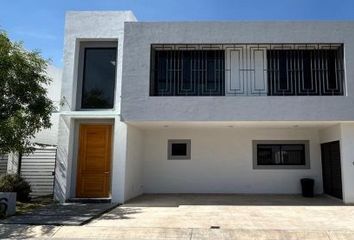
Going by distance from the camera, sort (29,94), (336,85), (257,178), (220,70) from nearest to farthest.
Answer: (29,94)
(336,85)
(220,70)
(257,178)

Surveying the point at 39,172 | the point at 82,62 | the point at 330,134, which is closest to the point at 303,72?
the point at 330,134

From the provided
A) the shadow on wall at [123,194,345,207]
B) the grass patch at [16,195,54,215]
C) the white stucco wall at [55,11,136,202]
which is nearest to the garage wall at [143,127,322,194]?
the shadow on wall at [123,194,345,207]

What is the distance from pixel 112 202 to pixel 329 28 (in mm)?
9818

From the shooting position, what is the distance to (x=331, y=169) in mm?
14672

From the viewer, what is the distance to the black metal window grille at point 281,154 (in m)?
16.2

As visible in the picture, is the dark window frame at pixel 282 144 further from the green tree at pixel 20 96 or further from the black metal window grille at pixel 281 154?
the green tree at pixel 20 96

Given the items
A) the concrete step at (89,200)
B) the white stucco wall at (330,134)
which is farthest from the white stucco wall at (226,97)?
the concrete step at (89,200)

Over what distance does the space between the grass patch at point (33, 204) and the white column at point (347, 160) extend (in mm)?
10435

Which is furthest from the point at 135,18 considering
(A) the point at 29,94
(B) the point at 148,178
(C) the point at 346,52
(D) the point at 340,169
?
(D) the point at 340,169

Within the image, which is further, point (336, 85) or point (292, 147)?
point (292, 147)

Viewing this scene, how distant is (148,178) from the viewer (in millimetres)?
16359

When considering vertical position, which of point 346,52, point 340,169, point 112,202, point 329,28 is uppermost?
point 329,28

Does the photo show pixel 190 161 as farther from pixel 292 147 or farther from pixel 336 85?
pixel 336 85

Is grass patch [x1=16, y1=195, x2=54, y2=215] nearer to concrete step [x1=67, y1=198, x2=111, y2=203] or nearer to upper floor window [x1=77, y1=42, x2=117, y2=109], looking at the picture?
concrete step [x1=67, y1=198, x2=111, y2=203]
